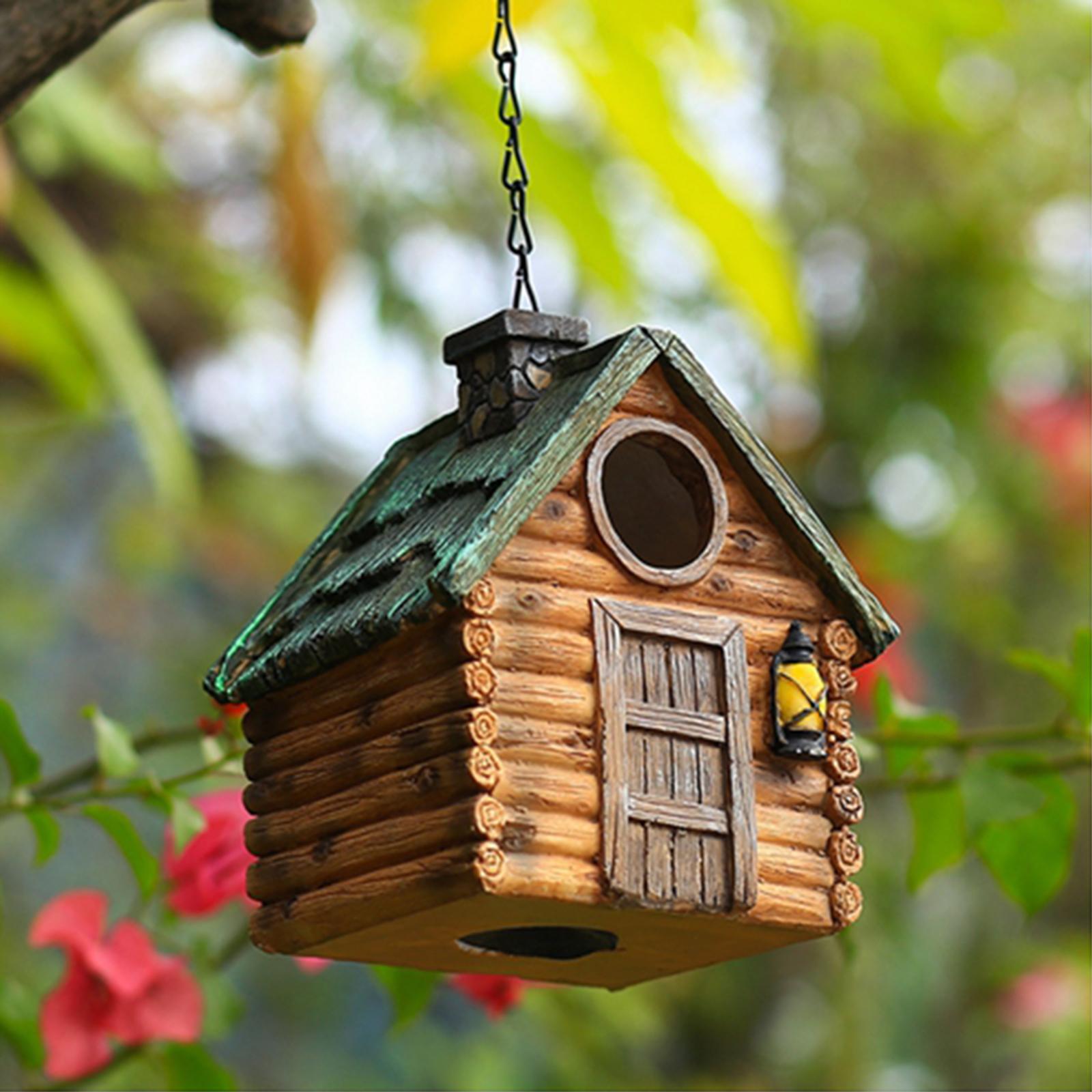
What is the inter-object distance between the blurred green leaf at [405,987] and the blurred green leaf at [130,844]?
278 millimetres

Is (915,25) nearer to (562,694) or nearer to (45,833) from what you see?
(562,694)

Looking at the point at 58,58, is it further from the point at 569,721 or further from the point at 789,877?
the point at 789,877

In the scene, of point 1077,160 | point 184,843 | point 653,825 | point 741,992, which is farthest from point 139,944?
point 1077,160

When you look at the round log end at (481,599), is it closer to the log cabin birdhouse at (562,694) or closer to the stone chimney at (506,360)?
the log cabin birdhouse at (562,694)

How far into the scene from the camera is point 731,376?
4980 mm

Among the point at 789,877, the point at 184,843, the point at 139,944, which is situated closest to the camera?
the point at 789,877

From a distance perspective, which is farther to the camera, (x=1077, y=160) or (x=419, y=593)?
(x=1077, y=160)

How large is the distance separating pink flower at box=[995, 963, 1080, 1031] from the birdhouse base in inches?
135

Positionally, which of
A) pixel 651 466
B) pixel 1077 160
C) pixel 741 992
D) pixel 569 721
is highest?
pixel 1077 160

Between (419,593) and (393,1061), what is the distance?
3599mm

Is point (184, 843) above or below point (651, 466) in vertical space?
below

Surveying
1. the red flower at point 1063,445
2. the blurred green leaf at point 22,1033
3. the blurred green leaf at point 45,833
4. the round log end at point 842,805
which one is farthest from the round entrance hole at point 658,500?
the red flower at point 1063,445

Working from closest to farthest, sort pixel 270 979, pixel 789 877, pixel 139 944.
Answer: pixel 789 877 < pixel 139 944 < pixel 270 979

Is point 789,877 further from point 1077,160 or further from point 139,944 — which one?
point 1077,160
